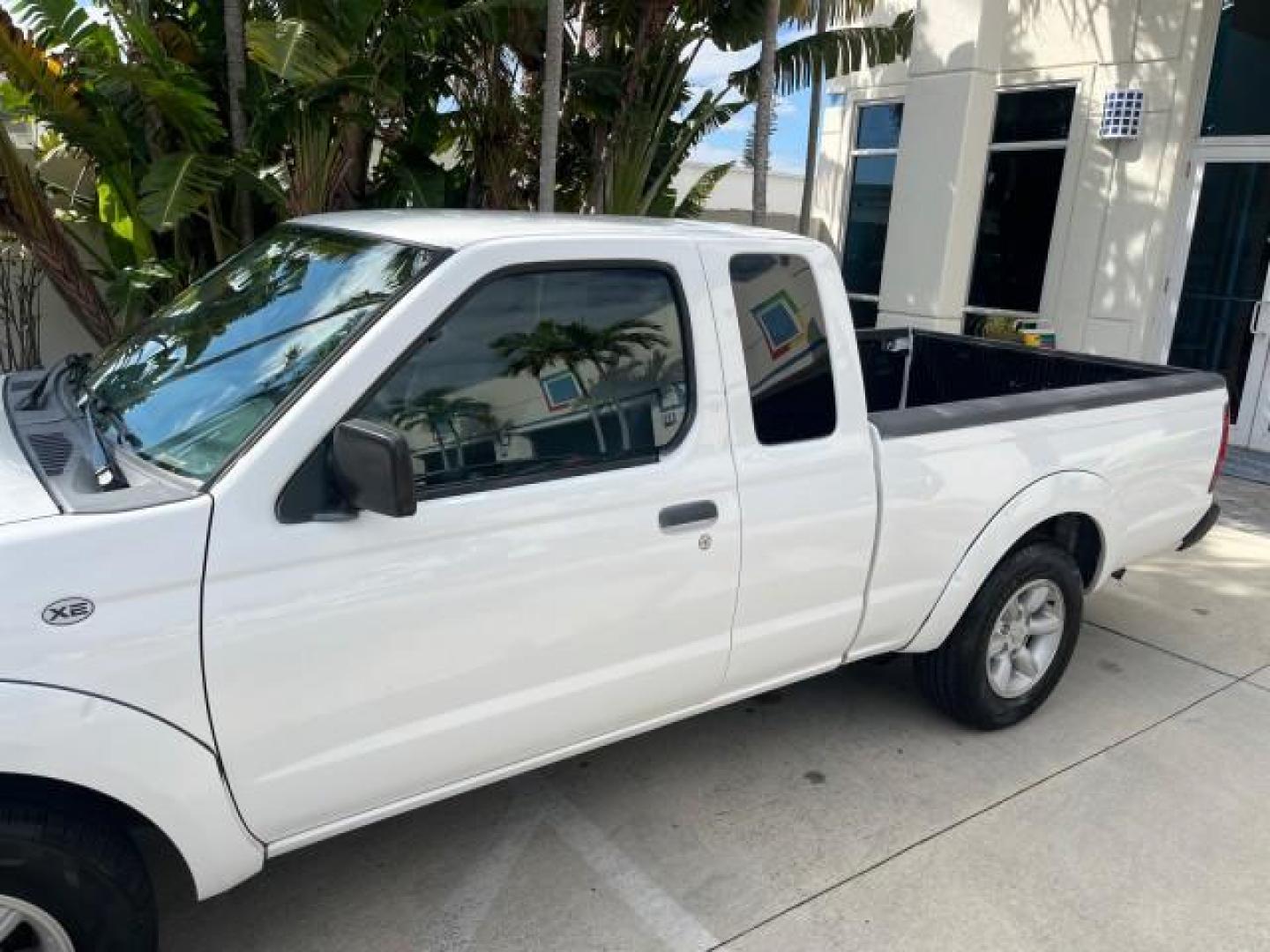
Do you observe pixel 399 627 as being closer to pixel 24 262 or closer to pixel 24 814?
pixel 24 814

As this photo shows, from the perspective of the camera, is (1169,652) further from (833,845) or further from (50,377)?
(50,377)

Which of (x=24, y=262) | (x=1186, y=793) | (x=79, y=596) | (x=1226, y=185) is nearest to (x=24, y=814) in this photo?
(x=79, y=596)

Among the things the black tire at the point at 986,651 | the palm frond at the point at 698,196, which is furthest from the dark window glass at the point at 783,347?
the palm frond at the point at 698,196

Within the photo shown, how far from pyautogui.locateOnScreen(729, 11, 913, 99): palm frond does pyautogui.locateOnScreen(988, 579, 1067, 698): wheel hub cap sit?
6.27 meters

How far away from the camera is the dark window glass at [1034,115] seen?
9.88 metres

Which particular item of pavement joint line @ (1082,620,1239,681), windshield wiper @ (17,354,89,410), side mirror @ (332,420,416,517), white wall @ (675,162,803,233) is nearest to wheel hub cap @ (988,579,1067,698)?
pavement joint line @ (1082,620,1239,681)

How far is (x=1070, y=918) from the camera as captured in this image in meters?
2.97

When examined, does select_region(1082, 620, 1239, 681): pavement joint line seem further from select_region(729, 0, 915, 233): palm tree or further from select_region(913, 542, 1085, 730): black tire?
select_region(729, 0, 915, 233): palm tree

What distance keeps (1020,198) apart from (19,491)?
10127 mm

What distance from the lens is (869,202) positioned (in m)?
12.4

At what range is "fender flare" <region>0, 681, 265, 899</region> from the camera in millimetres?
1938

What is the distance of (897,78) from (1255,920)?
10.6m

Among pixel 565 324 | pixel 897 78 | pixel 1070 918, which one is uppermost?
pixel 897 78

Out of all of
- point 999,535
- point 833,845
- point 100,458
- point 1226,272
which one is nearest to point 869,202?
point 1226,272
